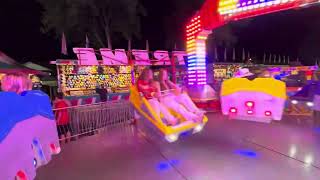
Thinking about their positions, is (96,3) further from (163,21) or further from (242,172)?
(242,172)

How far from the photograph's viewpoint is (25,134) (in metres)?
3.43

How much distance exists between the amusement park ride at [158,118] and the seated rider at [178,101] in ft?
0.70

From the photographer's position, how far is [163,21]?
2356cm

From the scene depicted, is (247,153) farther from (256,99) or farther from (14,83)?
(14,83)

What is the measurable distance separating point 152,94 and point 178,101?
2.21 ft

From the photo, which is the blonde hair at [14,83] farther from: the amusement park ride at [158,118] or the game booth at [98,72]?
the game booth at [98,72]

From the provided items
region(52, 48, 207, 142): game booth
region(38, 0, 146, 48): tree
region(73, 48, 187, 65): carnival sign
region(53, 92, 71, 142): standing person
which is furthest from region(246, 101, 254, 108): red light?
region(38, 0, 146, 48): tree

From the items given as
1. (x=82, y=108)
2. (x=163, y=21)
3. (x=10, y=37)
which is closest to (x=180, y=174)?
(x=82, y=108)

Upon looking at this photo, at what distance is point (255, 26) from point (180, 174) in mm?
33898

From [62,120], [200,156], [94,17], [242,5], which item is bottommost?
[200,156]

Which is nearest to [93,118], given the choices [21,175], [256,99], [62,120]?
[62,120]

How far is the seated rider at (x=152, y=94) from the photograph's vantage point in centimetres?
569

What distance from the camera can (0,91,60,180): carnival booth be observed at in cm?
287

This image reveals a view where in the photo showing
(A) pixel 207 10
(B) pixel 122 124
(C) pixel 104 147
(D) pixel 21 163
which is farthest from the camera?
(A) pixel 207 10
